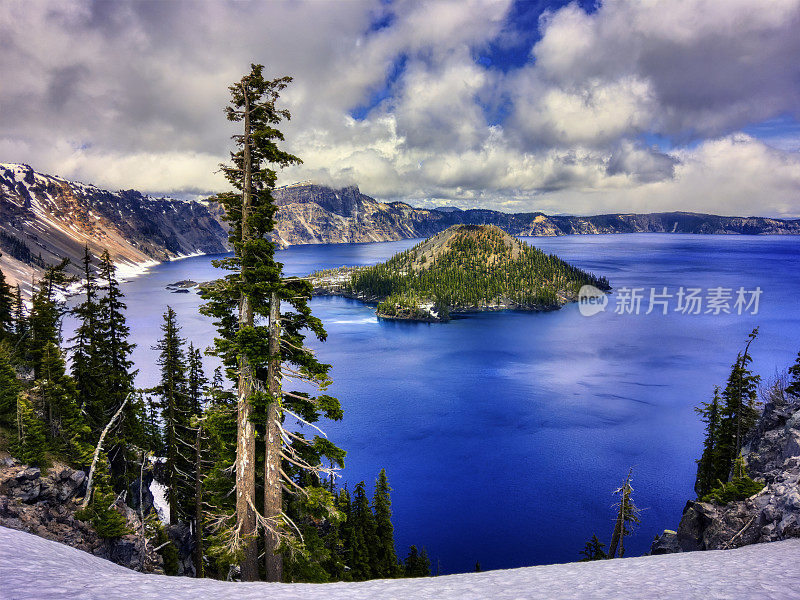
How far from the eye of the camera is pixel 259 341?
10133 millimetres

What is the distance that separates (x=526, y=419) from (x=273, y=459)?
62.5m

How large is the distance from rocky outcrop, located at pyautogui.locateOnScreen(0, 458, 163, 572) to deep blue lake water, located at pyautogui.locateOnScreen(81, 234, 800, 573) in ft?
95.0

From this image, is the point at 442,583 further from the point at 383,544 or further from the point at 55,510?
the point at 383,544

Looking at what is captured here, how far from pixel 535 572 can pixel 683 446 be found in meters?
63.8

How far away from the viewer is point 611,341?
110m

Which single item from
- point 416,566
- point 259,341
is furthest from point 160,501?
point 259,341

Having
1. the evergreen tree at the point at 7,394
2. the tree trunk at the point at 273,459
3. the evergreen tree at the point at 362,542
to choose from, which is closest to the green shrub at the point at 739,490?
the tree trunk at the point at 273,459

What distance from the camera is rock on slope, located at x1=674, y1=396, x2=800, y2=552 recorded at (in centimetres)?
1105

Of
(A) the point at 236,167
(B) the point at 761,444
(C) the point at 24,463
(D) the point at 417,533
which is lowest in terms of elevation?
(D) the point at 417,533

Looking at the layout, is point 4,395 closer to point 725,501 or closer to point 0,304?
point 0,304

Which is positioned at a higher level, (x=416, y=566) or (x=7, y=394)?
(x=7, y=394)

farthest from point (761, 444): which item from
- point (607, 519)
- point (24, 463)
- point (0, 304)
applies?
point (0, 304)

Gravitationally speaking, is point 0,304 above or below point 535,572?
above

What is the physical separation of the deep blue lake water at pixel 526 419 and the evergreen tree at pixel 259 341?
110 ft
